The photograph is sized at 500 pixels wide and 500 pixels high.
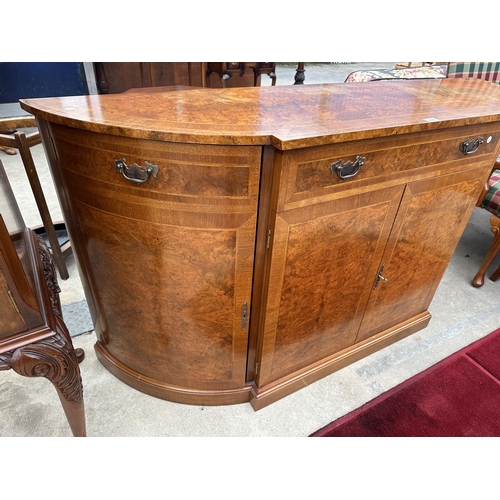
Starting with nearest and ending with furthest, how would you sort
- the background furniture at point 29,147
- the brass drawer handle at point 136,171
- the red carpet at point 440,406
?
the brass drawer handle at point 136,171 → the red carpet at point 440,406 → the background furniture at point 29,147

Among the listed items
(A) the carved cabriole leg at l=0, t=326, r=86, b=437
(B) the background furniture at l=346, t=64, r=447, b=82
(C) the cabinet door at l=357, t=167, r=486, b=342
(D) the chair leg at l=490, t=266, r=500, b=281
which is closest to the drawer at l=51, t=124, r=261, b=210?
(A) the carved cabriole leg at l=0, t=326, r=86, b=437

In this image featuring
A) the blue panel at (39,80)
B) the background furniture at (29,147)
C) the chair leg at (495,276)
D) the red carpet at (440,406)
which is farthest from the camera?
the blue panel at (39,80)

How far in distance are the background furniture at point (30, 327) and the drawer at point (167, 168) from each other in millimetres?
247

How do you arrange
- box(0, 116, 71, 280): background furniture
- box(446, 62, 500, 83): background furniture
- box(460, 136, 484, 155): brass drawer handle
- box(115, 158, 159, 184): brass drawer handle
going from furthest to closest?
1. box(446, 62, 500, 83): background furniture
2. box(0, 116, 71, 280): background furniture
3. box(460, 136, 484, 155): brass drawer handle
4. box(115, 158, 159, 184): brass drawer handle

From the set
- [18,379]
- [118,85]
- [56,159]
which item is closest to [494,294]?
[56,159]

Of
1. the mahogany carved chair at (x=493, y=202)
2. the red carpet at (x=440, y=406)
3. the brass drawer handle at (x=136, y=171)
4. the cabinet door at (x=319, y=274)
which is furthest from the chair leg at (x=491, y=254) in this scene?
the brass drawer handle at (x=136, y=171)

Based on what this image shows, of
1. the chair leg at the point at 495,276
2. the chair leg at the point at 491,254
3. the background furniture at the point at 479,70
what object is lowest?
the chair leg at the point at 495,276

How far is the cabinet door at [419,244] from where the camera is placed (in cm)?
125

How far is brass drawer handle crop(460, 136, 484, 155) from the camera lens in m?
1.18

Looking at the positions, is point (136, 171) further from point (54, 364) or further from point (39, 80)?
point (39, 80)

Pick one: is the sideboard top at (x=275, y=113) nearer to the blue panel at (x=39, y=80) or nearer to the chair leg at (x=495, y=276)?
the chair leg at (x=495, y=276)

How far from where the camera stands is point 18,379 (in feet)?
4.68

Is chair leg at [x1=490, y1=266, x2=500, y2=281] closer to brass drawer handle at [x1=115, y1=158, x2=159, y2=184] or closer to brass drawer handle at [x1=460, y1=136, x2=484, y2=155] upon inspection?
brass drawer handle at [x1=460, y1=136, x2=484, y2=155]

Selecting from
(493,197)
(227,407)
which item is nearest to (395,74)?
(493,197)
